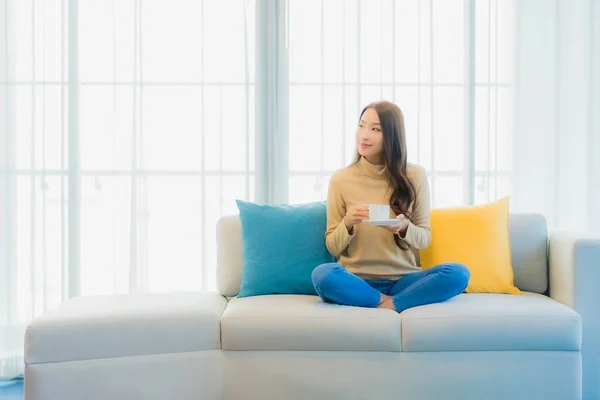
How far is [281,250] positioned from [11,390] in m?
1.45

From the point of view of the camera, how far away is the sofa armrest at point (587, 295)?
2.94 metres

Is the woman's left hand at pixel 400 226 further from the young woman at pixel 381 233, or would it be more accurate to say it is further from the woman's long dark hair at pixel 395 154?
the woman's long dark hair at pixel 395 154

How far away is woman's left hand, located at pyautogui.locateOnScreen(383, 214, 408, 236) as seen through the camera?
2.99 metres

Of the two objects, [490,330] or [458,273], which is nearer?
[490,330]

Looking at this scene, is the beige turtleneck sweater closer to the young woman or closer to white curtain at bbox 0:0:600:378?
the young woman

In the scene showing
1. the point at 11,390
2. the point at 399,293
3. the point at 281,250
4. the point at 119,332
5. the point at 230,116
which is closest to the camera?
the point at 119,332

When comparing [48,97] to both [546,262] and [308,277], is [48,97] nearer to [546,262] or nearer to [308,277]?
[308,277]

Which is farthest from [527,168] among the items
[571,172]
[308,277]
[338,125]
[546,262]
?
[308,277]

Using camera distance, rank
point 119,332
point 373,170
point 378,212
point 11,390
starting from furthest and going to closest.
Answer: point 11,390 → point 373,170 → point 378,212 → point 119,332

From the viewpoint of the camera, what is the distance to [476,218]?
3.23 meters

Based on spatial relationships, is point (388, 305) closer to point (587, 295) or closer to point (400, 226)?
point (400, 226)

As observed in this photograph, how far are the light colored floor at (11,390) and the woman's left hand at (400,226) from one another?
5.88ft

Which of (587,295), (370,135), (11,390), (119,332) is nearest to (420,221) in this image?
(370,135)

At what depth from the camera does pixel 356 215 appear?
297 cm
